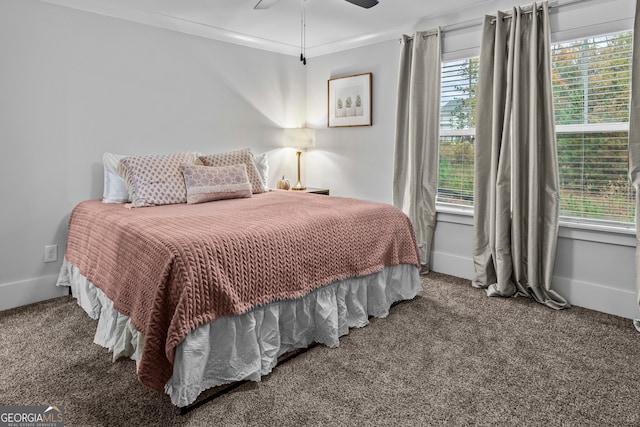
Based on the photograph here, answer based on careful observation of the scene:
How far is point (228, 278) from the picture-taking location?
6.28ft

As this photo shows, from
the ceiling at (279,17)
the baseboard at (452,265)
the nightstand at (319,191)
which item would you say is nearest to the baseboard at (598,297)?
the baseboard at (452,265)

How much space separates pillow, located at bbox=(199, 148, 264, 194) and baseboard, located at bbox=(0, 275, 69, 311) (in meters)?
1.50

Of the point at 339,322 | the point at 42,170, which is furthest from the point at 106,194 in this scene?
the point at 339,322

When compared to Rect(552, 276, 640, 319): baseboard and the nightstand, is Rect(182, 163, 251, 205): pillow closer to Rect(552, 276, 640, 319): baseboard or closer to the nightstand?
the nightstand

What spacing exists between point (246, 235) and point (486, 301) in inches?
78.4

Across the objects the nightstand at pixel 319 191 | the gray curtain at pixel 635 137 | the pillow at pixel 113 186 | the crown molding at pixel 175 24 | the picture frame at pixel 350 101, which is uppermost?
the crown molding at pixel 175 24

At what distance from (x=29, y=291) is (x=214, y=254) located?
210cm

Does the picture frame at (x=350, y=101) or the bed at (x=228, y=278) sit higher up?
the picture frame at (x=350, y=101)

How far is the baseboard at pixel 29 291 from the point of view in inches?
116

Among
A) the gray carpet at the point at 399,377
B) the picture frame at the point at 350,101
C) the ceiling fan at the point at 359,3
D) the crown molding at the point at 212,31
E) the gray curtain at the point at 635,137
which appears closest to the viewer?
the gray carpet at the point at 399,377

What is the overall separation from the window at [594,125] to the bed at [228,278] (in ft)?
4.19

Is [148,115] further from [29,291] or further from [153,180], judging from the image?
[29,291]

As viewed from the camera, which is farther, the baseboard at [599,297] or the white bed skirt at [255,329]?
the baseboard at [599,297]

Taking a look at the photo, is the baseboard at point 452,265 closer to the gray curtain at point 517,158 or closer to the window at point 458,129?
the gray curtain at point 517,158
